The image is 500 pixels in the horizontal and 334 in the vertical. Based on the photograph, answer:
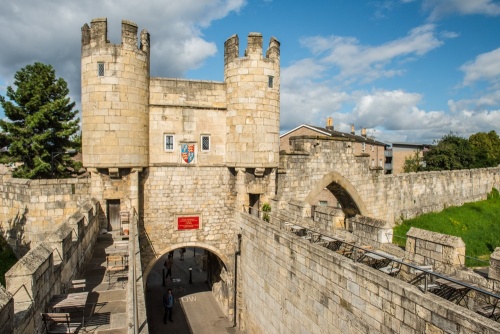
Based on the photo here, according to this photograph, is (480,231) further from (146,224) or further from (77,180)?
(77,180)

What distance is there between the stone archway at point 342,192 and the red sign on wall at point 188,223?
5656mm

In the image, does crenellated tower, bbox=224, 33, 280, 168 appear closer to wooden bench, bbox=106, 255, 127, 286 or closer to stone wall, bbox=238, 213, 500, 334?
stone wall, bbox=238, 213, 500, 334

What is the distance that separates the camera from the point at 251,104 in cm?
1571

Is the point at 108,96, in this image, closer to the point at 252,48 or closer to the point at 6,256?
the point at 252,48

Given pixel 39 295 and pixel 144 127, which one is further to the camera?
pixel 144 127

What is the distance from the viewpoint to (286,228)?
12938mm

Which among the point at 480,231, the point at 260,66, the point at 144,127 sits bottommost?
the point at 480,231

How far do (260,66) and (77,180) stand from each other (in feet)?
29.6

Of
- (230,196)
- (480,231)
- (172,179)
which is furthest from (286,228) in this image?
(480,231)

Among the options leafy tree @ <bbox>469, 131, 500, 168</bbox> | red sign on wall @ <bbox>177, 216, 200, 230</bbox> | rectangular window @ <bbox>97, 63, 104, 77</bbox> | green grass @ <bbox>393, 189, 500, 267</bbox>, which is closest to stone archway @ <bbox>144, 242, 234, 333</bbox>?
red sign on wall @ <bbox>177, 216, 200, 230</bbox>

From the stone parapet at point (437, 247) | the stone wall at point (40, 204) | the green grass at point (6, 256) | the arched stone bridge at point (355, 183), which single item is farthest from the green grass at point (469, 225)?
the green grass at point (6, 256)

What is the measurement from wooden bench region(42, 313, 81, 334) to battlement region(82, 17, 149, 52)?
420 inches

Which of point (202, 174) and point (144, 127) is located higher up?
point (144, 127)

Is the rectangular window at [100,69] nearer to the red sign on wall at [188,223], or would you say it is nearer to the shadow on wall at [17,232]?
the shadow on wall at [17,232]
